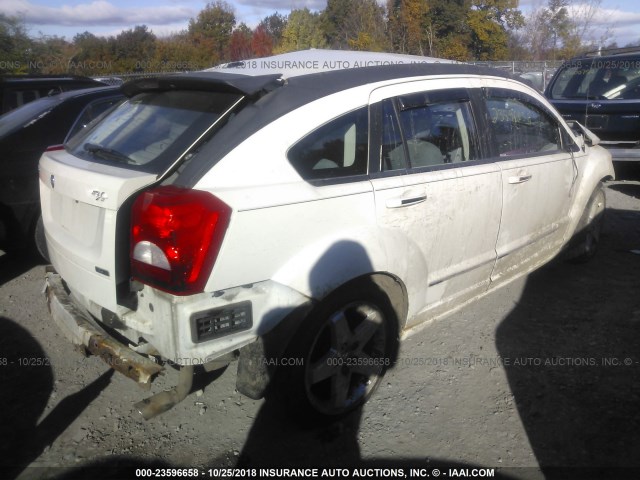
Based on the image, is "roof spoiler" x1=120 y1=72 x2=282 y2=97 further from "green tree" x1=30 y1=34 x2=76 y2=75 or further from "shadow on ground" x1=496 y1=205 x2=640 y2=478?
"green tree" x1=30 y1=34 x2=76 y2=75

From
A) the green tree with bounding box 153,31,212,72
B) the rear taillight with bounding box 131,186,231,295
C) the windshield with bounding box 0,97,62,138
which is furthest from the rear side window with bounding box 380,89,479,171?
the green tree with bounding box 153,31,212,72

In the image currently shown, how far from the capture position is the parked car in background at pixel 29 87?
23.8ft

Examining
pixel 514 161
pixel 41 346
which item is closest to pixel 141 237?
pixel 41 346

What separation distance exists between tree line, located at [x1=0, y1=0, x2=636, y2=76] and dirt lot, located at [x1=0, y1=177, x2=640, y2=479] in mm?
24126

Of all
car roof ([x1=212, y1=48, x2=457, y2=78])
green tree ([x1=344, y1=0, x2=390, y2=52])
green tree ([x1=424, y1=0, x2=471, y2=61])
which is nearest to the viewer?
car roof ([x1=212, y1=48, x2=457, y2=78])

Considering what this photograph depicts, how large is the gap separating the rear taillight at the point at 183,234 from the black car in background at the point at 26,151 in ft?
9.16

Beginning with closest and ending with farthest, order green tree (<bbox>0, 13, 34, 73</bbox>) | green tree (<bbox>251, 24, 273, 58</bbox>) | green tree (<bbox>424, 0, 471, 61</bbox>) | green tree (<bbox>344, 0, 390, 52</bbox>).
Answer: green tree (<bbox>0, 13, 34, 73</bbox>) → green tree (<bbox>344, 0, 390, 52</bbox>) → green tree (<bbox>424, 0, 471, 61</bbox>) → green tree (<bbox>251, 24, 273, 58</bbox>)

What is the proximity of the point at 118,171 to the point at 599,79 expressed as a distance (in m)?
8.69

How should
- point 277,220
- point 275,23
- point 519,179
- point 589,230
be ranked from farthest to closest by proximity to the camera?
point 275,23 → point 589,230 → point 519,179 → point 277,220

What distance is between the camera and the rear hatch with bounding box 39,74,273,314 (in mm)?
2455

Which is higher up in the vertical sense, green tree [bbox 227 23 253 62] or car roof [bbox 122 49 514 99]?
green tree [bbox 227 23 253 62]

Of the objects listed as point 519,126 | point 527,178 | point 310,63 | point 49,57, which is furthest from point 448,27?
point 310,63

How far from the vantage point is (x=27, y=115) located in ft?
17.2

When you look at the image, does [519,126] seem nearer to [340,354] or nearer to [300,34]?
[340,354]
